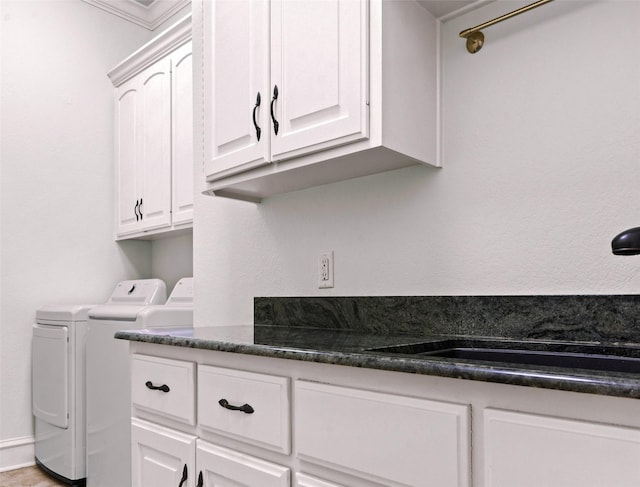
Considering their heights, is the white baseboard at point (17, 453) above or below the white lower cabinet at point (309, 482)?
below

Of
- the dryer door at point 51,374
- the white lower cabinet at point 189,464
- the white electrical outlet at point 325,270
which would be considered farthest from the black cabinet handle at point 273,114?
the dryer door at point 51,374

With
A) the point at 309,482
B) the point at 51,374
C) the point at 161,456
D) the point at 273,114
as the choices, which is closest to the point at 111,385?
the point at 51,374

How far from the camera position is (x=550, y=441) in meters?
0.78

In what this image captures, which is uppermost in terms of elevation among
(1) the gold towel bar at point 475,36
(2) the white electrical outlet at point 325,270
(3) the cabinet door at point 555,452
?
(1) the gold towel bar at point 475,36

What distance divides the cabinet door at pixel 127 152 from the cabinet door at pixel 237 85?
1.83 metres

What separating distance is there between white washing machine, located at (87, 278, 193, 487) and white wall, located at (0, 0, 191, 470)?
843 mm

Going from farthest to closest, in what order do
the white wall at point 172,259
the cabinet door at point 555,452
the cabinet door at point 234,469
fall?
the white wall at point 172,259, the cabinet door at point 234,469, the cabinet door at point 555,452

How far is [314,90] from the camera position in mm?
1567

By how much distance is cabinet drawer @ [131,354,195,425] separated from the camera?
1.46m

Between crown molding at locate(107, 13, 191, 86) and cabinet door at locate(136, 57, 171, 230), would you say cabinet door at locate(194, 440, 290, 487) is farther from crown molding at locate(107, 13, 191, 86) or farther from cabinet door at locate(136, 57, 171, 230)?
crown molding at locate(107, 13, 191, 86)

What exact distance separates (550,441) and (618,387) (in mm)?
137

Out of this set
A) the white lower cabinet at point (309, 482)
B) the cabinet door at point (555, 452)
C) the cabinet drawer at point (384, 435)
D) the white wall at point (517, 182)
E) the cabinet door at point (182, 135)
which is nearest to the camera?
the cabinet door at point (555, 452)

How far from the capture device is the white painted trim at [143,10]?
3834 millimetres

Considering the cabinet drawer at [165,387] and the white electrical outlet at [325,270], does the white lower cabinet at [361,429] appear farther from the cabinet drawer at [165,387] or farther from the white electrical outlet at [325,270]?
the white electrical outlet at [325,270]
